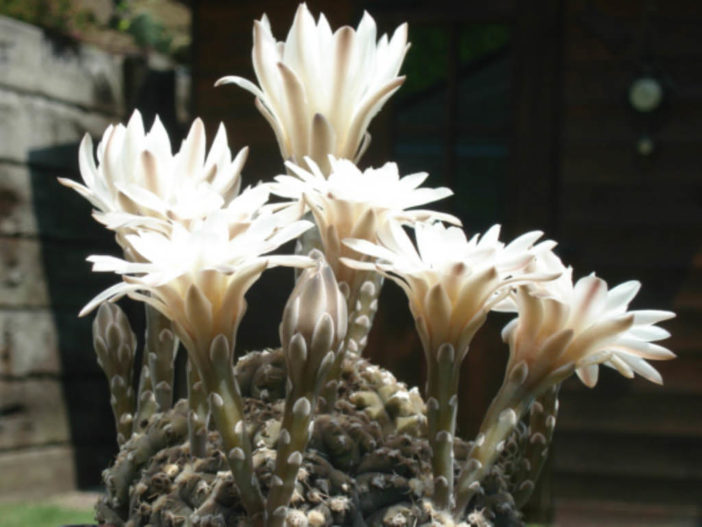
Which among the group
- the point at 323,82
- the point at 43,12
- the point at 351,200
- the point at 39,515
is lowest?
the point at 39,515

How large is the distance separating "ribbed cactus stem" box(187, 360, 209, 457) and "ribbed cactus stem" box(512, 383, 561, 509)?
32 cm

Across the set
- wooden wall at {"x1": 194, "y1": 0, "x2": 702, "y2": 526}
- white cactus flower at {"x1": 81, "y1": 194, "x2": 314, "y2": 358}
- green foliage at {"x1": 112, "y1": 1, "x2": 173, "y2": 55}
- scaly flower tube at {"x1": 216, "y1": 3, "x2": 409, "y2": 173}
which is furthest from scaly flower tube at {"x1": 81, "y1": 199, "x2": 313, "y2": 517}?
green foliage at {"x1": 112, "y1": 1, "x2": 173, "y2": 55}

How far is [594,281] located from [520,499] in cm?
29

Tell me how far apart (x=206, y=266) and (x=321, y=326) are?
0.10 m

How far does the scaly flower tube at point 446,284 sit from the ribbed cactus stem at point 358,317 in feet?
0.32

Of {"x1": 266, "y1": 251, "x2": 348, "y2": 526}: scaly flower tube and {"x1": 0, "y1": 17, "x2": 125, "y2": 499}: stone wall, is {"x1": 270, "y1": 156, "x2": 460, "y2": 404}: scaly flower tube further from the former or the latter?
{"x1": 0, "y1": 17, "x2": 125, "y2": 499}: stone wall

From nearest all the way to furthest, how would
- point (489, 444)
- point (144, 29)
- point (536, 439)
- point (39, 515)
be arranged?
point (489, 444) < point (536, 439) < point (39, 515) < point (144, 29)

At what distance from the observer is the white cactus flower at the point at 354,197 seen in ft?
2.60

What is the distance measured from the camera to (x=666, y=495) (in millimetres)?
4148

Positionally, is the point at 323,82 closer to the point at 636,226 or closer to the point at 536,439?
the point at 536,439

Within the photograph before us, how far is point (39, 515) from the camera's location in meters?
4.16

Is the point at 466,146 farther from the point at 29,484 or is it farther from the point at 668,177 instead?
the point at 29,484

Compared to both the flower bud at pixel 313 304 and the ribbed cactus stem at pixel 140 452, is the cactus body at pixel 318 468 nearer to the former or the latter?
the ribbed cactus stem at pixel 140 452

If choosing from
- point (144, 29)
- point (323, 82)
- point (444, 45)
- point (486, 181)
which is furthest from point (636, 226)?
point (323, 82)
